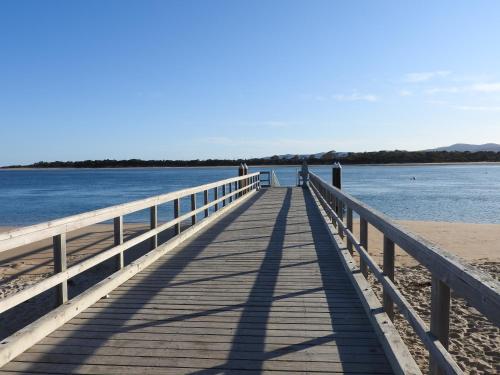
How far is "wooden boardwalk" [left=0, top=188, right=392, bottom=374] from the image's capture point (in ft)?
10.6

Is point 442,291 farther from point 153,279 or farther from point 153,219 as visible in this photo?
point 153,219

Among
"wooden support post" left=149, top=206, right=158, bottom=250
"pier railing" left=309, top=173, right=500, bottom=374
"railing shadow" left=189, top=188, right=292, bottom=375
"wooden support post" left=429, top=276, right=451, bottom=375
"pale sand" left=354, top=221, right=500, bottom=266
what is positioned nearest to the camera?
"pier railing" left=309, top=173, right=500, bottom=374

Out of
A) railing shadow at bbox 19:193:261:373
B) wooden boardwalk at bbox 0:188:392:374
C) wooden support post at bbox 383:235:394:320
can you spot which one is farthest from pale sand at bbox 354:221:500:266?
wooden support post at bbox 383:235:394:320

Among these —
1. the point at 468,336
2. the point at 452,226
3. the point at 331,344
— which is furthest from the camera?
the point at 452,226

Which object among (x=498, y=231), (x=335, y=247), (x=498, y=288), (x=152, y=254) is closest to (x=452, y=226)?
(x=498, y=231)

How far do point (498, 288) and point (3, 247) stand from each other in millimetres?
2963

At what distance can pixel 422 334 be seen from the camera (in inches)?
105

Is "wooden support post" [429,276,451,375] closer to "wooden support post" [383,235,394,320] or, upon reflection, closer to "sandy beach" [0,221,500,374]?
"wooden support post" [383,235,394,320]

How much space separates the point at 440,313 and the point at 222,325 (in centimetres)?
202

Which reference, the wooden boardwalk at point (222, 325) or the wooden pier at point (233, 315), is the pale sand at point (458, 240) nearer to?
the wooden boardwalk at point (222, 325)

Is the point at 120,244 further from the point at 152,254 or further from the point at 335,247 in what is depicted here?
the point at 335,247

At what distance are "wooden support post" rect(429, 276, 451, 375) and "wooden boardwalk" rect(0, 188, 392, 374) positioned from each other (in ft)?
2.35

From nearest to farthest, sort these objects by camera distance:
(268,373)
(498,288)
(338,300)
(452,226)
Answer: (498,288) < (268,373) < (338,300) < (452,226)

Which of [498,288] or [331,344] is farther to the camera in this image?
[331,344]
